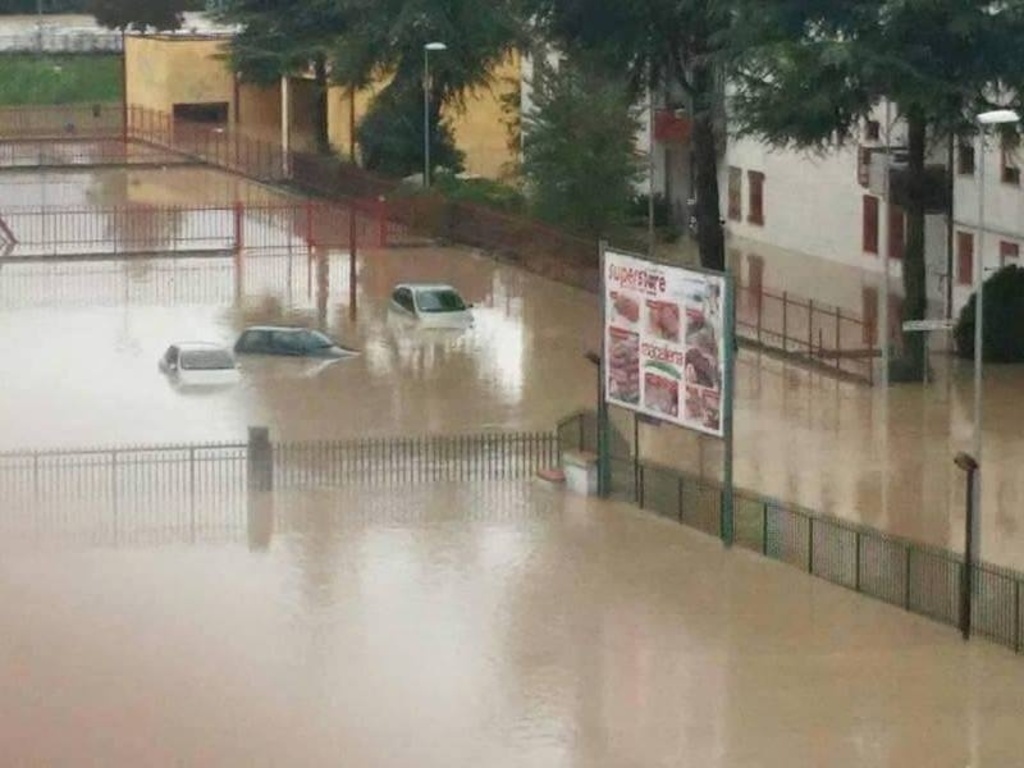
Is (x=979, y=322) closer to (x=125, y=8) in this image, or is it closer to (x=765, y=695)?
(x=765, y=695)

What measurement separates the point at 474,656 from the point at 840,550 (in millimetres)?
5358

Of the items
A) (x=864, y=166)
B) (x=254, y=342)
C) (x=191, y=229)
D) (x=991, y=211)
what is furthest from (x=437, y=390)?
(x=191, y=229)

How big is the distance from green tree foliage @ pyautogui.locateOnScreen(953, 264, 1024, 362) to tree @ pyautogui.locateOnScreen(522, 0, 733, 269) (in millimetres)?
7501

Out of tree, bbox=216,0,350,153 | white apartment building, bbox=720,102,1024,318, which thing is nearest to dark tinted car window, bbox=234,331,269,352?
white apartment building, bbox=720,102,1024,318

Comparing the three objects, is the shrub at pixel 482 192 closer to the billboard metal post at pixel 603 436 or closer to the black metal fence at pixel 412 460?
the black metal fence at pixel 412 460

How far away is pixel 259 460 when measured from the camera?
3834 cm

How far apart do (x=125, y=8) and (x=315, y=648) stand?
86015 mm

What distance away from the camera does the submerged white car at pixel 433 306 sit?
54.8m

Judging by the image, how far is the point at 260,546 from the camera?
35.8 meters

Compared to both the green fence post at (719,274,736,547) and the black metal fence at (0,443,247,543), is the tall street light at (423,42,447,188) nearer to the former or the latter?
the black metal fence at (0,443,247,543)

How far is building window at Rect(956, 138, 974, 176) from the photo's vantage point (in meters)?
55.3

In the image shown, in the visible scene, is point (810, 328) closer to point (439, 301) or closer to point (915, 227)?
point (915, 227)

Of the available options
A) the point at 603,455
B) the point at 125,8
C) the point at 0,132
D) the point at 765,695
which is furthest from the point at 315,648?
the point at 125,8

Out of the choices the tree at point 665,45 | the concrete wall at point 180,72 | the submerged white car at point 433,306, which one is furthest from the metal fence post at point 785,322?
the concrete wall at point 180,72
